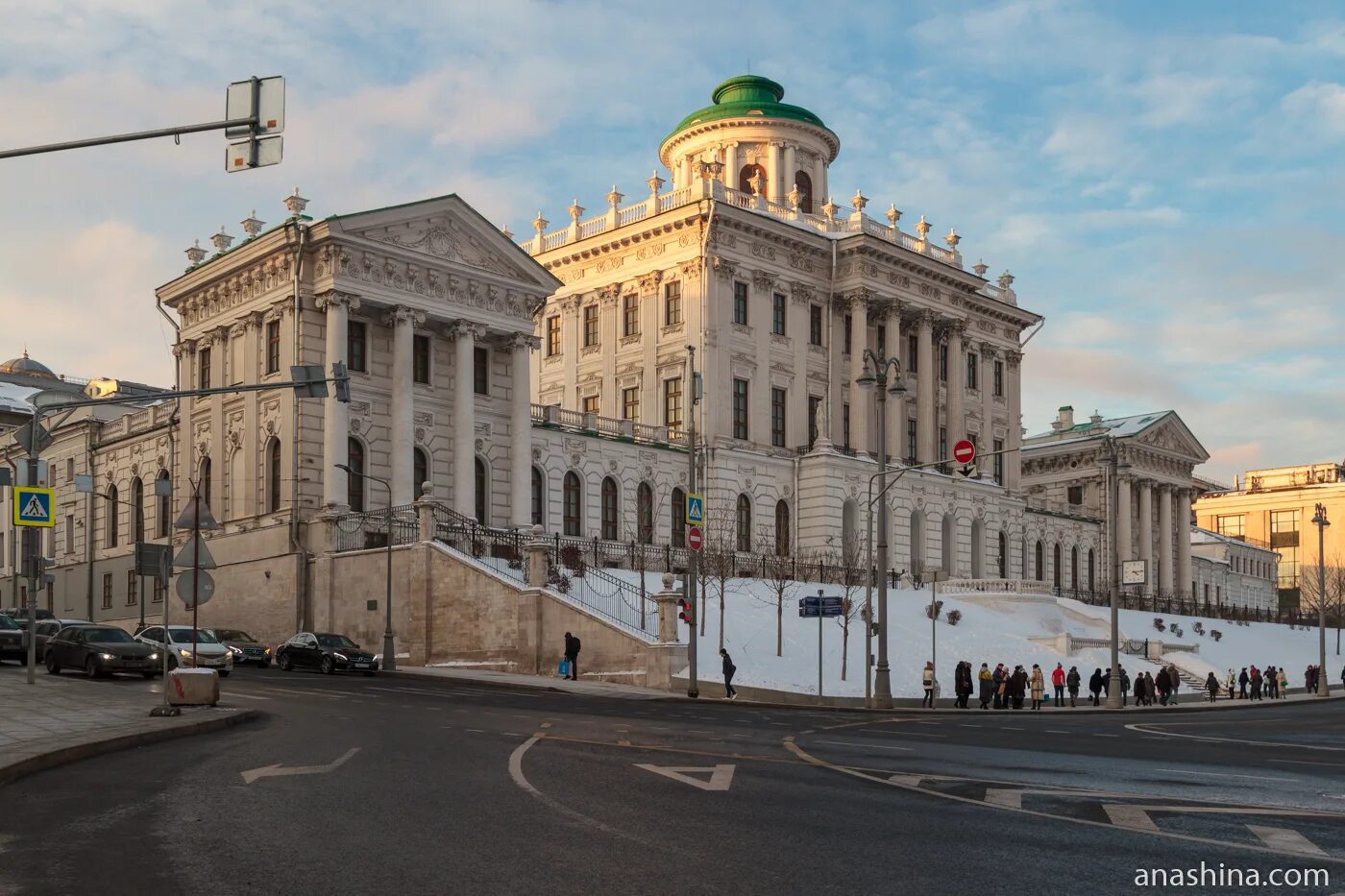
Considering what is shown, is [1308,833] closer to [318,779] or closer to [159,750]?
[318,779]

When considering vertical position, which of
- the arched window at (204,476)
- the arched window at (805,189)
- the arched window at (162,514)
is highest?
the arched window at (805,189)

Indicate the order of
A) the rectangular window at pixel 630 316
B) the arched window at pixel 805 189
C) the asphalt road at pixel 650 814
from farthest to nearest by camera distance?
the arched window at pixel 805 189 < the rectangular window at pixel 630 316 < the asphalt road at pixel 650 814

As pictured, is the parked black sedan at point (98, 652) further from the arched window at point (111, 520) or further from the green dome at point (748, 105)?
the green dome at point (748, 105)

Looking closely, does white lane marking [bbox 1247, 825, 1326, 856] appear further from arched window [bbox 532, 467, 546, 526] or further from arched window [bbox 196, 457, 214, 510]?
arched window [bbox 196, 457, 214, 510]

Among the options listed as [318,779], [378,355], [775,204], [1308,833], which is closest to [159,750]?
[318,779]

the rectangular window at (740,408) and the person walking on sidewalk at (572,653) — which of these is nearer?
the person walking on sidewalk at (572,653)

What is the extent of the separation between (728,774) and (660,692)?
26.7 meters

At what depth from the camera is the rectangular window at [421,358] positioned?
60094mm

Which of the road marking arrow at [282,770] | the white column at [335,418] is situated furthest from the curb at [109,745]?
the white column at [335,418]

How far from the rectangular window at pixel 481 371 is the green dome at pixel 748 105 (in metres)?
25.1

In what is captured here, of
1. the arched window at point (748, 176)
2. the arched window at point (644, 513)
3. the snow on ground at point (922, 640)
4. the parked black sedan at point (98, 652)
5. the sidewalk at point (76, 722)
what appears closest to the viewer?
the sidewalk at point (76, 722)

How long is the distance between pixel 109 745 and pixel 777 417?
56901 millimetres

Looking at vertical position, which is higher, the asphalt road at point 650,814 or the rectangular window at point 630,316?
the rectangular window at point 630,316

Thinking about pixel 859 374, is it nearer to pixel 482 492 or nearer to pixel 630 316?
pixel 630 316
